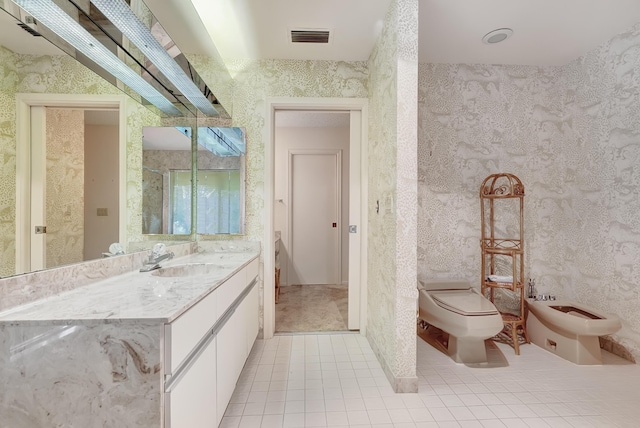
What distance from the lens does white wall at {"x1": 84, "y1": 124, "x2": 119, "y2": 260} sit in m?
1.20

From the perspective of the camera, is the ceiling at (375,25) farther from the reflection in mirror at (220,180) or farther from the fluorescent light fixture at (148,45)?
the reflection in mirror at (220,180)

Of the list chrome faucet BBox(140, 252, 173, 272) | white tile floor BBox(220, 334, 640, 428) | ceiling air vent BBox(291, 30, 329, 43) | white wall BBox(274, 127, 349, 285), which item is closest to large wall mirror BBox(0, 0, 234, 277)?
chrome faucet BBox(140, 252, 173, 272)

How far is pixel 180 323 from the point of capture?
2.93 feet

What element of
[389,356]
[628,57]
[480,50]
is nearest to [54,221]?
[389,356]

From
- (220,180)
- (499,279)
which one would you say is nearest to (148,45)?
(220,180)

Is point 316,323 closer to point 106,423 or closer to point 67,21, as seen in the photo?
point 106,423

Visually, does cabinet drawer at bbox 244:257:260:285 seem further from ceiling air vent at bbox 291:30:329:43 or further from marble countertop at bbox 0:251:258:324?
ceiling air vent at bbox 291:30:329:43

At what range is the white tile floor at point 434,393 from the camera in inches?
57.3

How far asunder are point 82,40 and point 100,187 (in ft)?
2.05

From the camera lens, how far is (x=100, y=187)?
1246mm

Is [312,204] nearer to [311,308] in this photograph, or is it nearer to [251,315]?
[311,308]

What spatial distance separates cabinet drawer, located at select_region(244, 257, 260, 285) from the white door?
177cm

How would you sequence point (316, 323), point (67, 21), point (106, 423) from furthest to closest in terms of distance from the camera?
point (316, 323) → point (67, 21) → point (106, 423)

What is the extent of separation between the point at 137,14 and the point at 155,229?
4.02 ft
